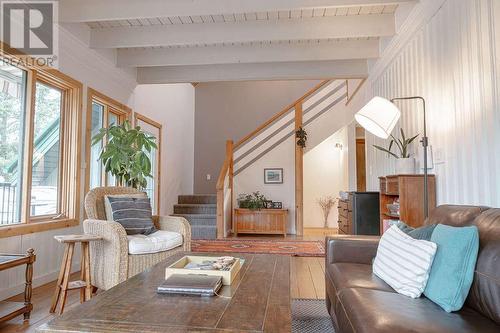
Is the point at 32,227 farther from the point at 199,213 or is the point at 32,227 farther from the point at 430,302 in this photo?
the point at 199,213

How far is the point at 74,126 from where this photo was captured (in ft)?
12.3

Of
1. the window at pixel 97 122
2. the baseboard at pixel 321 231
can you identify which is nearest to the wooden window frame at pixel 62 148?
the window at pixel 97 122

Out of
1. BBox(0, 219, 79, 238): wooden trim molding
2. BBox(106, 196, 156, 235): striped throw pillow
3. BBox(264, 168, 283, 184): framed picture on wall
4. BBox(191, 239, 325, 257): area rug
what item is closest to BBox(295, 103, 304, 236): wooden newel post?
BBox(264, 168, 283, 184): framed picture on wall

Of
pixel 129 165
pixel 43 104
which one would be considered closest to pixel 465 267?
pixel 129 165

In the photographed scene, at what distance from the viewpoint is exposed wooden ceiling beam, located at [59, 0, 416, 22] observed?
308 centimetres

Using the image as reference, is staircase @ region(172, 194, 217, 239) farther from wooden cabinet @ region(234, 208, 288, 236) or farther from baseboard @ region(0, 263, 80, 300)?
baseboard @ region(0, 263, 80, 300)

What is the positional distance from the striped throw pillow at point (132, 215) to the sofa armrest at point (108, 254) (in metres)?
0.30

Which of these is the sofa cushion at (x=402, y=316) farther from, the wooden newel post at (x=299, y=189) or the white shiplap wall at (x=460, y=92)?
the wooden newel post at (x=299, y=189)

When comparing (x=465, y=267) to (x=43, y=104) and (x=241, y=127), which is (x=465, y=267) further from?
(x=241, y=127)

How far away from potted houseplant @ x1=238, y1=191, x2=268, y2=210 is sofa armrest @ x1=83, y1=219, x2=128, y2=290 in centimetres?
387

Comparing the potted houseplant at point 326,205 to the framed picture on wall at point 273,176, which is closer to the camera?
the framed picture on wall at point 273,176

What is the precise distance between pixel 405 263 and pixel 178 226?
90.0 inches

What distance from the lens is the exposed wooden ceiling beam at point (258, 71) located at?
191 inches

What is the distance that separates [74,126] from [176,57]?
1637 mm
